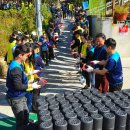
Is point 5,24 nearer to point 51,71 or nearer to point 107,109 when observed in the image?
point 51,71

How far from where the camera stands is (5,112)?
7379mm

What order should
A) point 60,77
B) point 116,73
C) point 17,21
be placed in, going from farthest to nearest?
1. point 17,21
2. point 60,77
3. point 116,73

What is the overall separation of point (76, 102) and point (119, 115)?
0.84m

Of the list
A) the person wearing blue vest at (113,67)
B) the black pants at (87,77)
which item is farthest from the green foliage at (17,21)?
the person wearing blue vest at (113,67)

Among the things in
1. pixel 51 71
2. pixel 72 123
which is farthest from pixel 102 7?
pixel 72 123

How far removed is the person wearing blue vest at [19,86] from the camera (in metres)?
5.02

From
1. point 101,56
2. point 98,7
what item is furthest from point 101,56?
point 98,7

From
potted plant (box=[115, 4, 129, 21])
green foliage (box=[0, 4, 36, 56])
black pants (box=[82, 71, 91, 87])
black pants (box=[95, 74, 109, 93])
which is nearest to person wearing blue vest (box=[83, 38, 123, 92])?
black pants (box=[95, 74, 109, 93])

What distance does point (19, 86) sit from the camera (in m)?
5.05

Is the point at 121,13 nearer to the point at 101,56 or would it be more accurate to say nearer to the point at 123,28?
the point at 123,28

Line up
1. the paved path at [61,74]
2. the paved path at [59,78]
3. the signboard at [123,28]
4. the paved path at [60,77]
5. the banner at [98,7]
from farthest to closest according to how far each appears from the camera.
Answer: the banner at [98,7]
the signboard at [123,28]
the paved path at [61,74]
the paved path at [60,77]
the paved path at [59,78]

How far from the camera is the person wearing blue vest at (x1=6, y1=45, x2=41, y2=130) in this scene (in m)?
5.02

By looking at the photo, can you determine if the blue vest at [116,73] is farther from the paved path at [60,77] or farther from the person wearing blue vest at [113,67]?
the paved path at [60,77]

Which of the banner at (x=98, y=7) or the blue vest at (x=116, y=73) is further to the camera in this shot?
the banner at (x=98, y=7)
